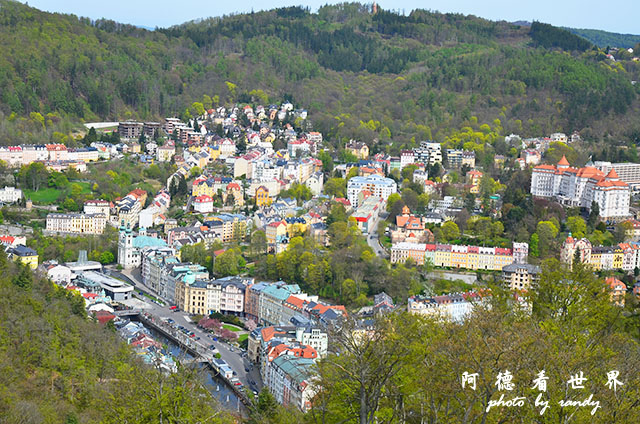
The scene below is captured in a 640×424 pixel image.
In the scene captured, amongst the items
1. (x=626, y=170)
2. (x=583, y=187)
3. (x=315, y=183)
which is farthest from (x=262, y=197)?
(x=626, y=170)

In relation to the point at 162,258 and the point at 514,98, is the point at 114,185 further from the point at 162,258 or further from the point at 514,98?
the point at 514,98

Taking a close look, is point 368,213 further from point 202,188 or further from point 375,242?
point 202,188

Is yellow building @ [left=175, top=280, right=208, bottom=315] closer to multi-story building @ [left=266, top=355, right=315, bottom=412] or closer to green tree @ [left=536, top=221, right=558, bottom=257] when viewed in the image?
multi-story building @ [left=266, top=355, right=315, bottom=412]

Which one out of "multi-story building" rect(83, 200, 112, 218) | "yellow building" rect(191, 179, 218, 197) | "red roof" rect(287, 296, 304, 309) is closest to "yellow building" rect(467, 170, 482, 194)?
"yellow building" rect(191, 179, 218, 197)

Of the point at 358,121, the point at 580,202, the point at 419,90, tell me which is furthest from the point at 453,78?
the point at 580,202

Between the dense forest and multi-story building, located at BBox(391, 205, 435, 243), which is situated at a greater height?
the dense forest

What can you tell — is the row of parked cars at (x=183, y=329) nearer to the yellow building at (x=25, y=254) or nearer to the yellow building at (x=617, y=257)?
the yellow building at (x=25, y=254)
